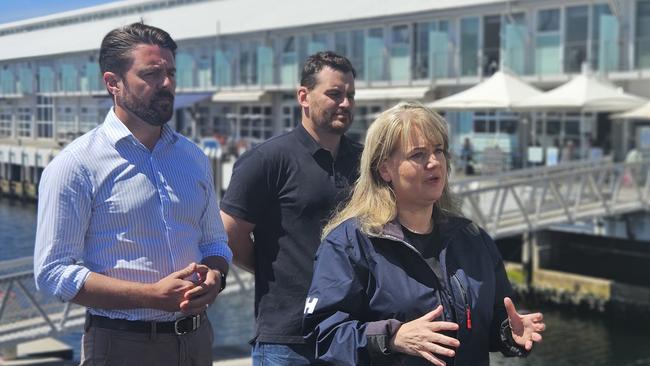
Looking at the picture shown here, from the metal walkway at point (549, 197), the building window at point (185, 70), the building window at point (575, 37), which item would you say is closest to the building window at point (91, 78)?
the metal walkway at point (549, 197)

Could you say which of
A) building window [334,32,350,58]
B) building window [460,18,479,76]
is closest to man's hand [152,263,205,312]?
building window [460,18,479,76]

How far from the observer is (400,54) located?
92.0ft

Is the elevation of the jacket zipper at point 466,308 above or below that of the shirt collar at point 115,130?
below

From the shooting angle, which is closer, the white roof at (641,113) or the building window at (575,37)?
the white roof at (641,113)

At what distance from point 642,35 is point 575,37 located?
6.23ft

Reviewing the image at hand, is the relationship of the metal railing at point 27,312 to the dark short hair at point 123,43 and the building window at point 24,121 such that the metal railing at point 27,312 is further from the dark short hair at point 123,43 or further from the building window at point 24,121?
the dark short hair at point 123,43

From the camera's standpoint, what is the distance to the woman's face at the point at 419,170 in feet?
8.98

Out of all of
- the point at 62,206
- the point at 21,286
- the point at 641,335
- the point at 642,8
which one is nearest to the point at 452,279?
the point at 62,206

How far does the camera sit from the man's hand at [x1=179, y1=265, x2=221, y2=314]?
2758 millimetres

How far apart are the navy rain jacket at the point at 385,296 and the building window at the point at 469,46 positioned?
23850 millimetres

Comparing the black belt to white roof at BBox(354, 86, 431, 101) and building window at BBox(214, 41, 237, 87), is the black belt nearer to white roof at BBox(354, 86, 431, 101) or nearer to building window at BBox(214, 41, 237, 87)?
building window at BBox(214, 41, 237, 87)

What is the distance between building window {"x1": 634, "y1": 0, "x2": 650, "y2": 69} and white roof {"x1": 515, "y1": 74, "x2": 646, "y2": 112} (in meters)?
4.17

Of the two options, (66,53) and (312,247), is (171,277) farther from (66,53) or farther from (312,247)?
(66,53)

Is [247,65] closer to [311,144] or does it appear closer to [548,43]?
[548,43]
